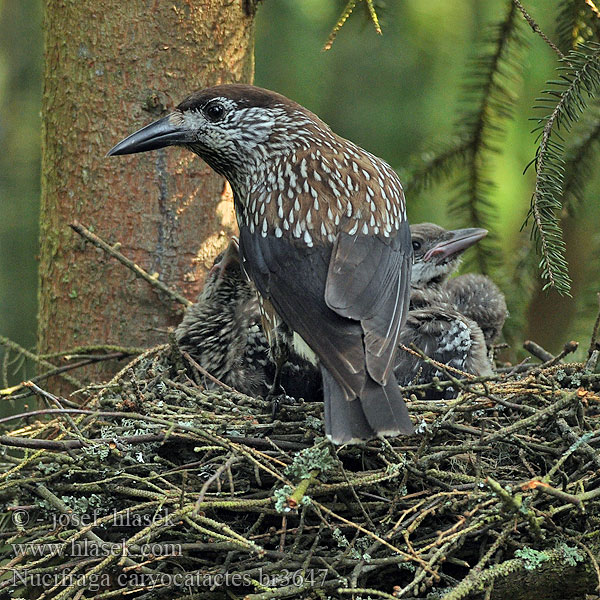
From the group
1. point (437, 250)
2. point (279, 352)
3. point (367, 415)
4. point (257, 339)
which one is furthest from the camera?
point (437, 250)

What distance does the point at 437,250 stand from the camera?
4.63 meters

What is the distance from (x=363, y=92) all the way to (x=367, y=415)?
4.05 meters

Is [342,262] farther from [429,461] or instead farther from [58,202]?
[58,202]

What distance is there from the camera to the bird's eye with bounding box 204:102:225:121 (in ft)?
12.6

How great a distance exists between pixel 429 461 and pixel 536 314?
4.30 metres

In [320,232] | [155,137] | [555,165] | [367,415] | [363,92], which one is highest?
[555,165]

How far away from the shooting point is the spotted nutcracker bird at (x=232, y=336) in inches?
157

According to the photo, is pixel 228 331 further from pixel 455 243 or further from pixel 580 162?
pixel 580 162

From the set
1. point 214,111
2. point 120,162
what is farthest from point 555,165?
point 120,162

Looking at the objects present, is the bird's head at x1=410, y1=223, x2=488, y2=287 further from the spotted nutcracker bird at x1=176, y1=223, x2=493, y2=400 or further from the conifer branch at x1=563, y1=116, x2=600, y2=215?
the conifer branch at x1=563, y1=116, x2=600, y2=215

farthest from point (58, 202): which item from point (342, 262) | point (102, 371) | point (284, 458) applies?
point (284, 458)

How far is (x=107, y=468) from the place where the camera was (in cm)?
304

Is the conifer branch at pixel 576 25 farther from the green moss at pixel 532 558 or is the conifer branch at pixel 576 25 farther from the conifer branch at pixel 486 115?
the green moss at pixel 532 558

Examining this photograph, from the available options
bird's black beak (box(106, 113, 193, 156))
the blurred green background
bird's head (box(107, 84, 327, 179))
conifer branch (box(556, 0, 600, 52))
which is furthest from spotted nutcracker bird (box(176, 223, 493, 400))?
the blurred green background
